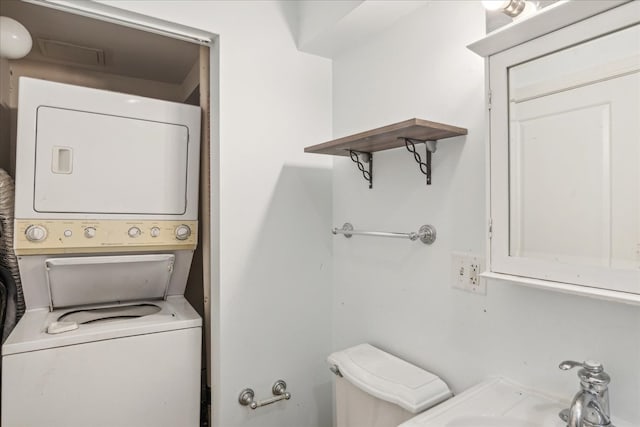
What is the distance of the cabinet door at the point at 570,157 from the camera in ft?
2.89

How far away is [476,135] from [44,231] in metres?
1.84

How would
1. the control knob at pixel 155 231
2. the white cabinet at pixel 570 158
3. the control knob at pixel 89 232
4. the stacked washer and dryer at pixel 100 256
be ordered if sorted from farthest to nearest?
the control knob at pixel 155 231
the control knob at pixel 89 232
the stacked washer and dryer at pixel 100 256
the white cabinet at pixel 570 158

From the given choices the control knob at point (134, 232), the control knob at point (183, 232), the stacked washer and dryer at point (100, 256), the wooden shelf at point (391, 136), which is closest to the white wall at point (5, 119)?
the stacked washer and dryer at point (100, 256)

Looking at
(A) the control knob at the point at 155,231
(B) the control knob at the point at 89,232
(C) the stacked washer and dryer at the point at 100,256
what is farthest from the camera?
(A) the control knob at the point at 155,231

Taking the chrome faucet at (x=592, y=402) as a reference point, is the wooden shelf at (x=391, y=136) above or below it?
above

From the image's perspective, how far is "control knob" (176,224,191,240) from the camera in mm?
1975

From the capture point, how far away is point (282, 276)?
6.02 feet

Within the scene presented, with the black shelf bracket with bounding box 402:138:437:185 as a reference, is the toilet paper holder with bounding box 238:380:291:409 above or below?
below

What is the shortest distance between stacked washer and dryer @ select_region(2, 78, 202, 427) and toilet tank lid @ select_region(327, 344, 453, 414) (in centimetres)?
78

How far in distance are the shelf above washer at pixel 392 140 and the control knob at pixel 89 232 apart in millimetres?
1087

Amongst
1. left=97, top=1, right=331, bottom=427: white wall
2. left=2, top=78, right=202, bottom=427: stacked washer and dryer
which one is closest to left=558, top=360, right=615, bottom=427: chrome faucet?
left=97, top=1, right=331, bottom=427: white wall

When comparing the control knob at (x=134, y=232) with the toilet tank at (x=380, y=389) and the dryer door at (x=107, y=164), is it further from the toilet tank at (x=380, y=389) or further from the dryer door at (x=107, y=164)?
the toilet tank at (x=380, y=389)

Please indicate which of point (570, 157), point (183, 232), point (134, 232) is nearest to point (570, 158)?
point (570, 157)

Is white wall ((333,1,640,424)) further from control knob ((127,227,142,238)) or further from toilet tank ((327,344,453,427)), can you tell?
control knob ((127,227,142,238))
